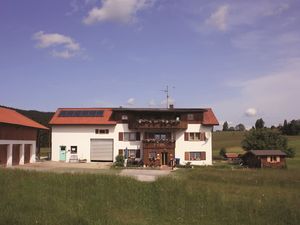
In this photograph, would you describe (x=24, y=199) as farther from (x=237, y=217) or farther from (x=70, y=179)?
(x=237, y=217)

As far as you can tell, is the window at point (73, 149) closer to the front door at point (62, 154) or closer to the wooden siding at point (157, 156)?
the front door at point (62, 154)

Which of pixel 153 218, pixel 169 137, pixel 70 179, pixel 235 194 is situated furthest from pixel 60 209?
pixel 169 137

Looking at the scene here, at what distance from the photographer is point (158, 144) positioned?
57.8 meters

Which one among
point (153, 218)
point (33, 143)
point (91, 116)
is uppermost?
point (91, 116)

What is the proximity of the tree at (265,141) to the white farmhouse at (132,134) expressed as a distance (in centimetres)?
1645

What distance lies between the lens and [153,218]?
18.4 metres

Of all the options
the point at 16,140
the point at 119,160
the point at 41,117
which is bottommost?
the point at 119,160

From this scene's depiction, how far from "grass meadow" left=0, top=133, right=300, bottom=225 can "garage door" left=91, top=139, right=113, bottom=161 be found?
3303cm

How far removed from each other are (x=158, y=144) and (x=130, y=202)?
3696 centimetres

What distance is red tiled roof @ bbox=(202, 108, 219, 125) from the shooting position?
59938mm

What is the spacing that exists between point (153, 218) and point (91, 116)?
4456 centimetres

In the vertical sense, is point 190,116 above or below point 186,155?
above

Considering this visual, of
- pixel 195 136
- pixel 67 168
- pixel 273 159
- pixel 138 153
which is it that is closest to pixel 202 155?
pixel 195 136

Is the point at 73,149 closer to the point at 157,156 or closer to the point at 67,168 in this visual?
the point at 157,156
